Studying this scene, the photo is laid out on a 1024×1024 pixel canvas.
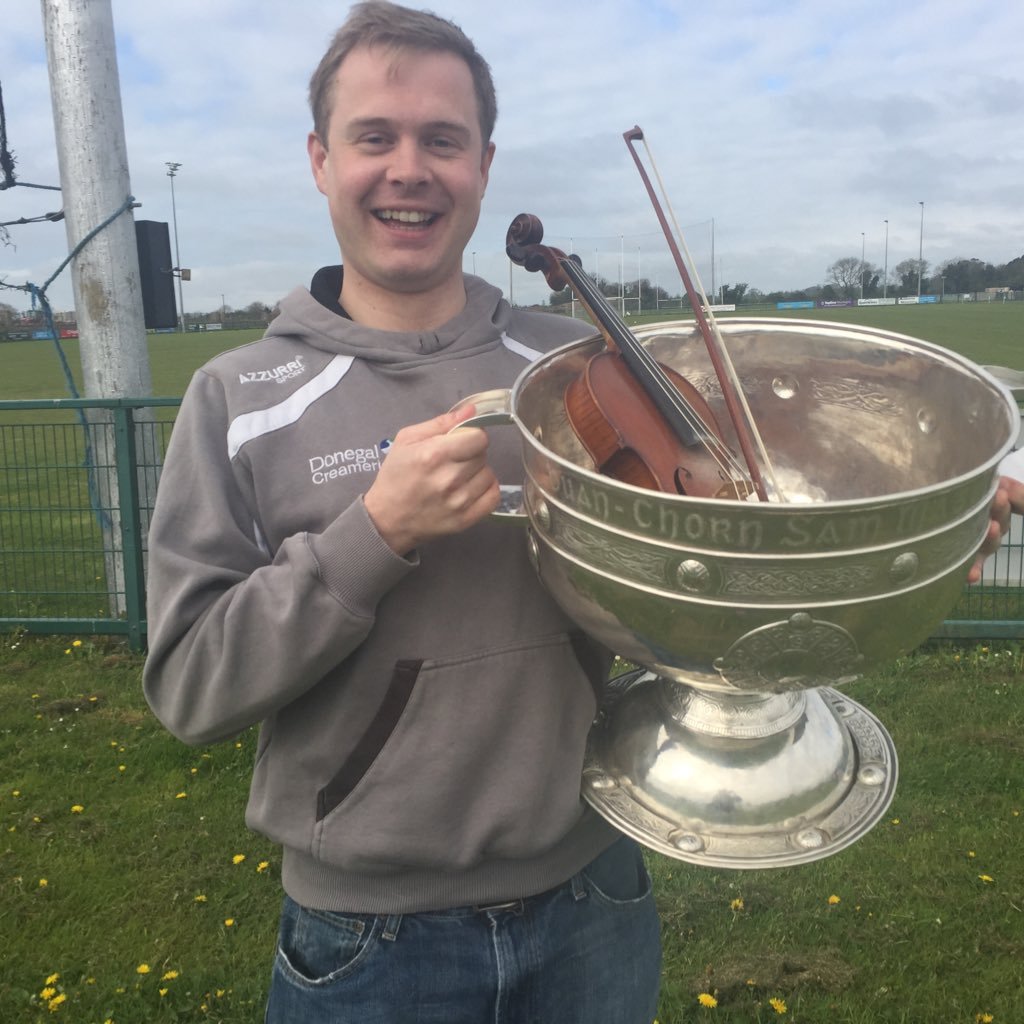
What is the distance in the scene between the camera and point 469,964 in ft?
4.98

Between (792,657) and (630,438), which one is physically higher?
(630,438)

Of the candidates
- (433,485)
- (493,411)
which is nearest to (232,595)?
(433,485)

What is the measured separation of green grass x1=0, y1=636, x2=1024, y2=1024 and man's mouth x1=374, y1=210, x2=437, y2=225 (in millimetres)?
2553

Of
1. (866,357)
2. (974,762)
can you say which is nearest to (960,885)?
(974,762)

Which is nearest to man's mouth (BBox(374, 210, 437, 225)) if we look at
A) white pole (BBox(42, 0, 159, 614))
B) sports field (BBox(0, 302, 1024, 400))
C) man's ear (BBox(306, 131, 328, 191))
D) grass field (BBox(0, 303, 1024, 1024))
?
man's ear (BBox(306, 131, 328, 191))

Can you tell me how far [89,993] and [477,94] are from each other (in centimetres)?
296

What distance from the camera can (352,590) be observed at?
126cm

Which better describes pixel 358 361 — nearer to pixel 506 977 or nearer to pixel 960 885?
pixel 506 977

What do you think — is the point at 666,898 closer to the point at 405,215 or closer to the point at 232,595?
the point at 232,595

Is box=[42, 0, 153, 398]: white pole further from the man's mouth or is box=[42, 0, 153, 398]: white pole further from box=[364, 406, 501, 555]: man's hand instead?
box=[364, 406, 501, 555]: man's hand

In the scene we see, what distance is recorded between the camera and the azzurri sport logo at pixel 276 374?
4.91 ft

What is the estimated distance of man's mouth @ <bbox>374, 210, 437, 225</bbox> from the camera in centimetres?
149

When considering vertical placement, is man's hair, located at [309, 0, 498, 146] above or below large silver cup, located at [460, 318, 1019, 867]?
above

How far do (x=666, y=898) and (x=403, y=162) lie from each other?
2919 mm
